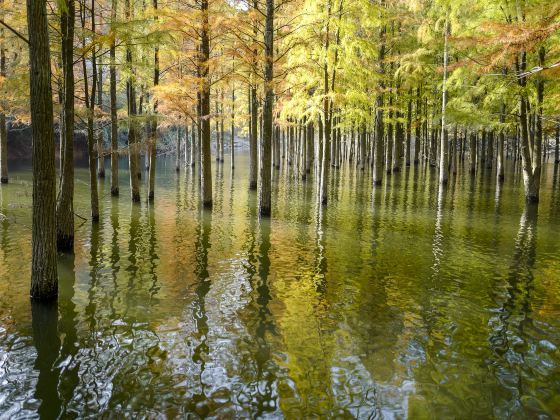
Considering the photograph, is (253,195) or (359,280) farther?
(253,195)

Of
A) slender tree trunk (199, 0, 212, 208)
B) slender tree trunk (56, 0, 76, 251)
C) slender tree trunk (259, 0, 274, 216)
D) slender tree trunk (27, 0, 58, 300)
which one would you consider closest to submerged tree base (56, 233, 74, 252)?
slender tree trunk (56, 0, 76, 251)

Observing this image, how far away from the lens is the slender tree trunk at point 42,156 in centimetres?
677

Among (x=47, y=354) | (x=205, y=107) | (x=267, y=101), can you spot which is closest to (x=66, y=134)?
(x=47, y=354)

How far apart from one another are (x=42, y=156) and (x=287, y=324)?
499 cm

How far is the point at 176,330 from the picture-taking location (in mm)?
6957

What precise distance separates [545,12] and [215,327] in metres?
18.0

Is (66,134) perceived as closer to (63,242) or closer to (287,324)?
(63,242)

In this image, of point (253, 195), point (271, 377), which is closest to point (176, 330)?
point (271, 377)

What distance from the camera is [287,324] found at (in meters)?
7.26

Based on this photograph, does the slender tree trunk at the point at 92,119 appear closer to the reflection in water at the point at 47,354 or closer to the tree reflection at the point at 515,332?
the reflection in water at the point at 47,354

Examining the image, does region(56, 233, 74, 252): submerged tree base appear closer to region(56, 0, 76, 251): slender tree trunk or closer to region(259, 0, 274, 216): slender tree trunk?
region(56, 0, 76, 251): slender tree trunk

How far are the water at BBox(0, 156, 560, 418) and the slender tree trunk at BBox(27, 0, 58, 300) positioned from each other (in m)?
0.64

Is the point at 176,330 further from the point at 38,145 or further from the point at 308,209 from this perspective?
the point at 308,209

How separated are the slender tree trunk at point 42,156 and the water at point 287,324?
645mm
